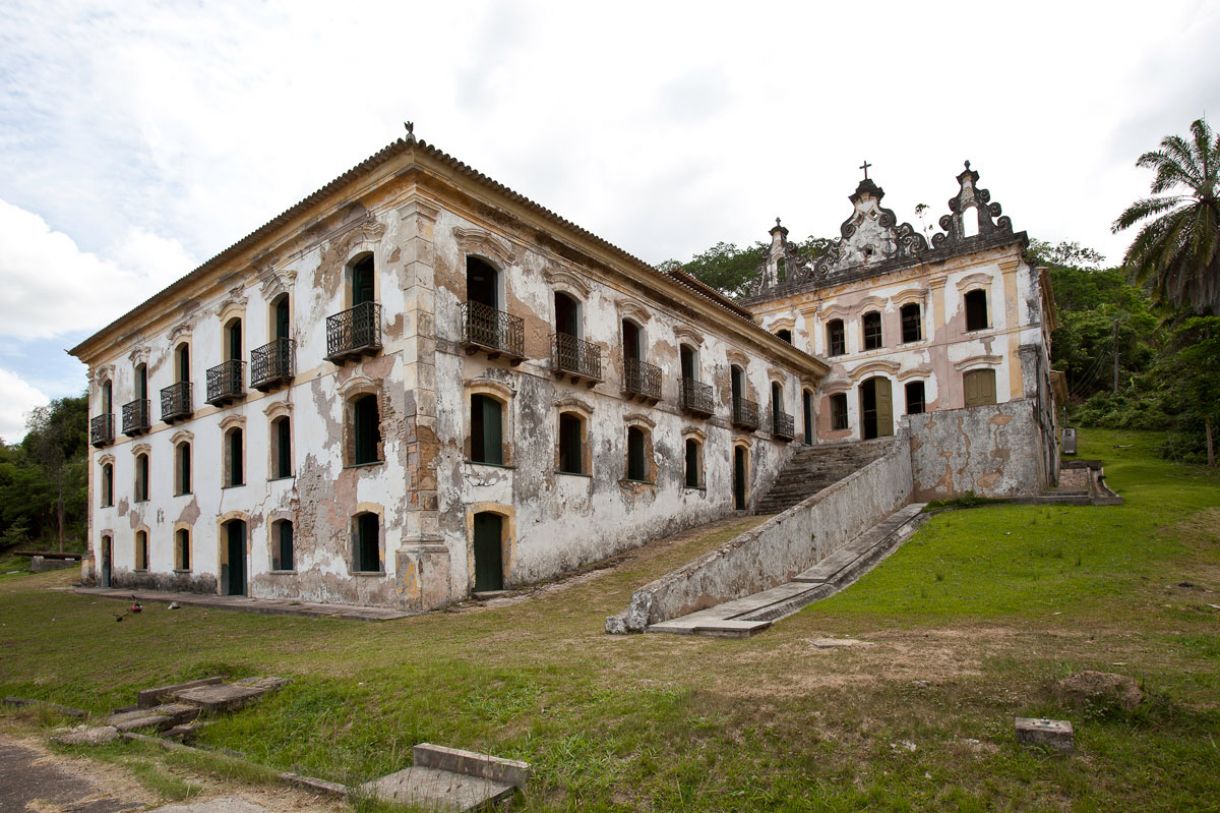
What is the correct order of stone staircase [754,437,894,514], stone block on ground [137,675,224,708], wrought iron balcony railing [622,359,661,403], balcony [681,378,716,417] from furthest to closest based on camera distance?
stone staircase [754,437,894,514], balcony [681,378,716,417], wrought iron balcony railing [622,359,661,403], stone block on ground [137,675,224,708]

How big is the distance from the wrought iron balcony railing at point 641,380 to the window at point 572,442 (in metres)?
1.94

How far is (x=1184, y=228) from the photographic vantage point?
26.6 meters

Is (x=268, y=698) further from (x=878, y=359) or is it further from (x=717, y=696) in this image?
(x=878, y=359)

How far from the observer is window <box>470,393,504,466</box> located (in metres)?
15.8

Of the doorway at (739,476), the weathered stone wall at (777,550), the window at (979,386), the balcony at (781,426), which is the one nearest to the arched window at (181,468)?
the doorway at (739,476)

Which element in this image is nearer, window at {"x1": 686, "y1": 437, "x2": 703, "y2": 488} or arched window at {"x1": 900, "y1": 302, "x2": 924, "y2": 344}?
window at {"x1": 686, "y1": 437, "x2": 703, "y2": 488}

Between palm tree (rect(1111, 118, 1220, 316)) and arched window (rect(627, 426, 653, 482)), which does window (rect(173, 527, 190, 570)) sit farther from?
palm tree (rect(1111, 118, 1220, 316))

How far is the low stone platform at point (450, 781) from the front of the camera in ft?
16.9

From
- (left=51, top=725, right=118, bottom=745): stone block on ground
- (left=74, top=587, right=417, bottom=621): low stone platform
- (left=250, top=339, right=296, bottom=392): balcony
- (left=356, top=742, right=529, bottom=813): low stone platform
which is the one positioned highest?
(left=250, top=339, right=296, bottom=392): balcony

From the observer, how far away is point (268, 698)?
314 inches

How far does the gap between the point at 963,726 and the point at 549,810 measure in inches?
106

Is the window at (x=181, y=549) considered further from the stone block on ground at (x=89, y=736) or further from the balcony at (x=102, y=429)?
the stone block on ground at (x=89, y=736)

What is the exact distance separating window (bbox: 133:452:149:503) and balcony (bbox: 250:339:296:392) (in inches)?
332

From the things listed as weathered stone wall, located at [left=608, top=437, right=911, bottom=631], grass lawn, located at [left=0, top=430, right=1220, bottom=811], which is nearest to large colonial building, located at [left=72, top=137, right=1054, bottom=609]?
grass lawn, located at [left=0, top=430, right=1220, bottom=811]
